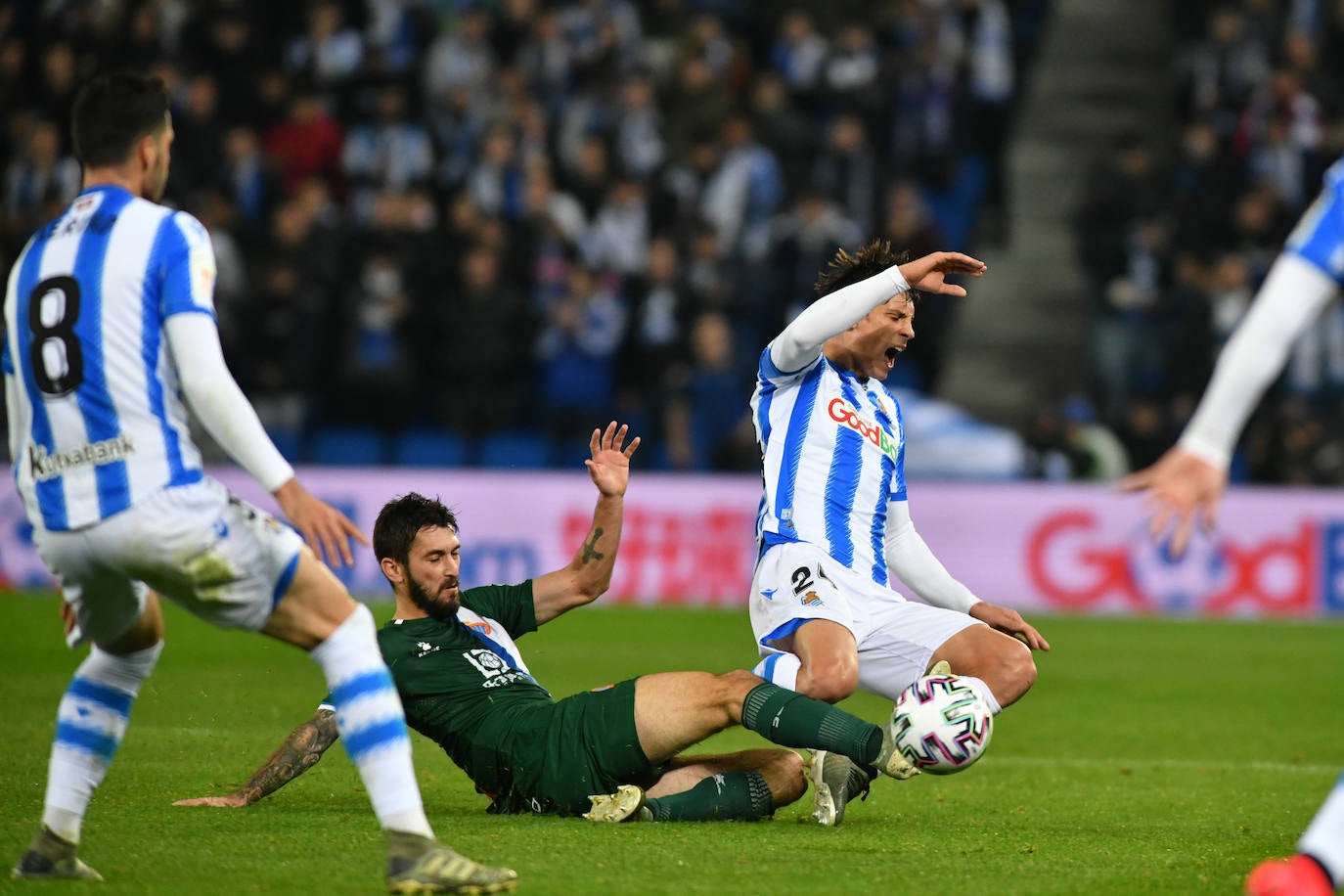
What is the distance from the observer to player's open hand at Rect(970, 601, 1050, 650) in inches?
259

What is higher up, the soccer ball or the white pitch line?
the soccer ball

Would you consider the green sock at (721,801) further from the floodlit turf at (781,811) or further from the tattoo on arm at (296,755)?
the tattoo on arm at (296,755)

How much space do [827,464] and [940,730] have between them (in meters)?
1.48

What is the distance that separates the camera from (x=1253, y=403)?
396cm

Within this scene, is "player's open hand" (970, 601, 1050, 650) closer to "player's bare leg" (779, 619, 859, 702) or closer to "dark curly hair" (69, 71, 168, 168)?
"player's bare leg" (779, 619, 859, 702)

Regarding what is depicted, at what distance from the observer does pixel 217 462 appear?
16.3 m

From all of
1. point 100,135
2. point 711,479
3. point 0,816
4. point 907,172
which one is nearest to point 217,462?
point 711,479

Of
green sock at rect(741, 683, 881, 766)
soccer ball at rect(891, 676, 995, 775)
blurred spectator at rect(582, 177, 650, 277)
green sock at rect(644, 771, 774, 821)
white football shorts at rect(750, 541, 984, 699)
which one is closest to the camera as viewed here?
soccer ball at rect(891, 676, 995, 775)

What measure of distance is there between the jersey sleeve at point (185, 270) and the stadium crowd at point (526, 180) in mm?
11007

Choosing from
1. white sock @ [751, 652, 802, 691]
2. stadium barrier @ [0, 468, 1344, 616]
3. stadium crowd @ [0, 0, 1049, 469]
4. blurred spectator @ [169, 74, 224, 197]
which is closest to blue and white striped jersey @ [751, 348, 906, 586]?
white sock @ [751, 652, 802, 691]

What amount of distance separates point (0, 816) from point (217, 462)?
10.8 metres

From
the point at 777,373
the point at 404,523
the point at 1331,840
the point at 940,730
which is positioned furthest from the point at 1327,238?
the point at 404,523

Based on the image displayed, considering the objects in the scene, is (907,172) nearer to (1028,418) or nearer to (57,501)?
(1028,418)

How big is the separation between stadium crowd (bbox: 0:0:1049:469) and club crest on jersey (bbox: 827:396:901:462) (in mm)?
8549
